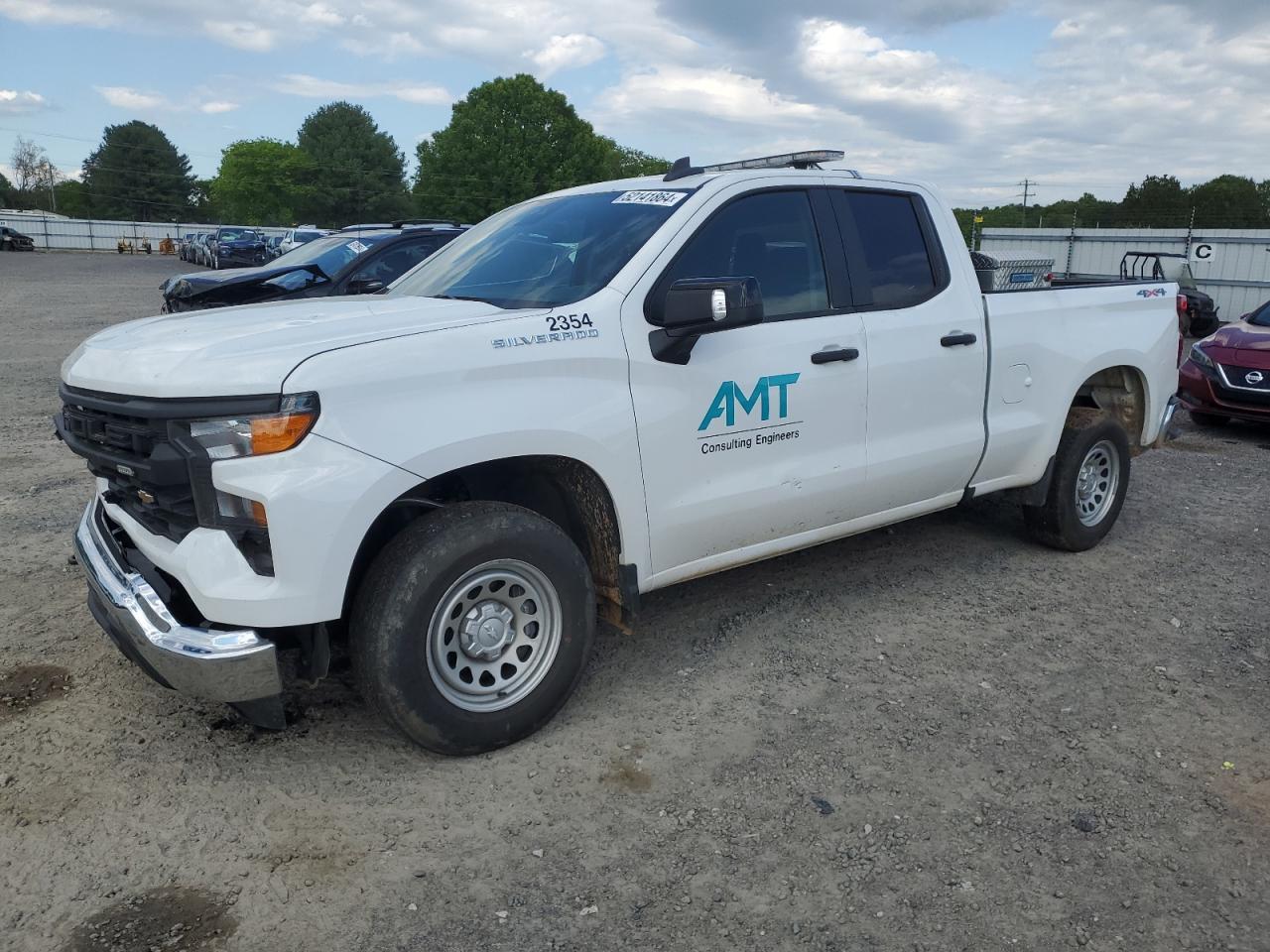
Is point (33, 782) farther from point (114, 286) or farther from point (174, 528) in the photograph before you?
point (114, 286)

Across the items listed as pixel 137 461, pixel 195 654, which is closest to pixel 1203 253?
pixel 137 461

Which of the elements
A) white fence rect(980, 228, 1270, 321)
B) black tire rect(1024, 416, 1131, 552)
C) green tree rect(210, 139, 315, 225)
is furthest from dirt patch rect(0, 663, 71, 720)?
green tree rect(210, 139, 315, 225)

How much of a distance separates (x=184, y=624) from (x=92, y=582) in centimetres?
63

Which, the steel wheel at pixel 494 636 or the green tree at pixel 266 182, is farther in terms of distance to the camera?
the green tree at pixel 266 182

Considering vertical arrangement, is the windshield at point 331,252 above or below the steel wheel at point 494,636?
above

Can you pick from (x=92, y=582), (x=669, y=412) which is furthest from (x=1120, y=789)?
(x=92, y=582)

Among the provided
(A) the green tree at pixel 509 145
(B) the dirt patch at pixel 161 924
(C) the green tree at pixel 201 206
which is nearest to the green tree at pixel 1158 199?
(A) the green tree at pixel 509 145

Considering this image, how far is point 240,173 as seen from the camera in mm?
99562

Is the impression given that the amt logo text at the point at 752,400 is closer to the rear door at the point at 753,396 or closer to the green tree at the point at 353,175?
the rear door at the point at 753,396

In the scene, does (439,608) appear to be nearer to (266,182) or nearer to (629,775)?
(629,775)

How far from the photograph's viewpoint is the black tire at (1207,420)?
10.2m

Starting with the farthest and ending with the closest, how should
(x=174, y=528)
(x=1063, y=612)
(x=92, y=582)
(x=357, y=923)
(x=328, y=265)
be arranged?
(x=328, y=265), (x=1063, y=612), (x=92, y=582), (x=174, y=528), (x=357, y=923)

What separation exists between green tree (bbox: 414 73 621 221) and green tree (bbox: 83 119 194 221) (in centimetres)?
4086

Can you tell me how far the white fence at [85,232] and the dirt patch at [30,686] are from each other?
60772 mm
